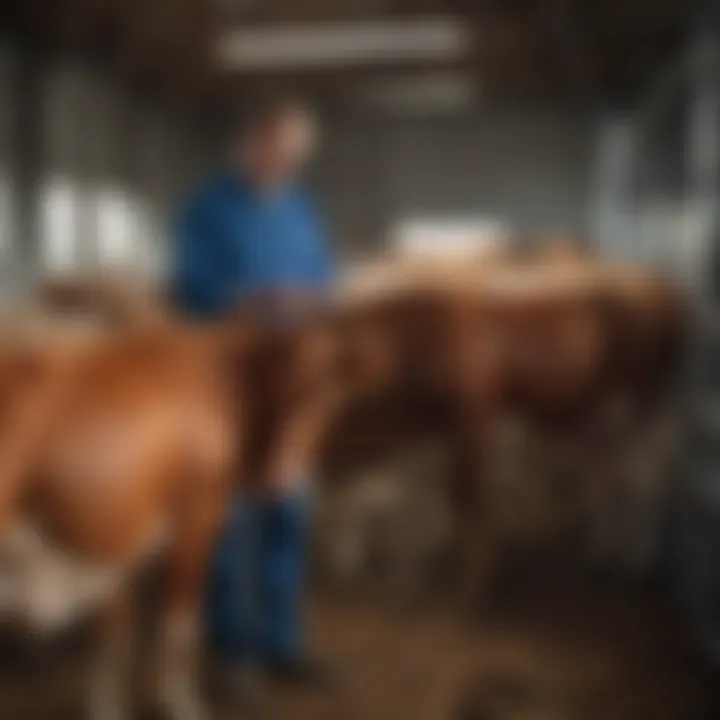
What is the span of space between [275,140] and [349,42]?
0.42 ft

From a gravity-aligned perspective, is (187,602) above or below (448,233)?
below

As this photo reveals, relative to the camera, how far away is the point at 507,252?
1.27m

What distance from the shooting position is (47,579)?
1144mm

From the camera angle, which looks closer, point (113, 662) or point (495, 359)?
point (113, 662)

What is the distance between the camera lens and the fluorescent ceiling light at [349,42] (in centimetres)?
117

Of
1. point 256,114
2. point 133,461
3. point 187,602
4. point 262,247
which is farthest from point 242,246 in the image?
point 187,602

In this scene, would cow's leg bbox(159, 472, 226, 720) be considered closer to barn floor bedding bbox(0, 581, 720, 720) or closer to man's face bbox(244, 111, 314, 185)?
barn floor bedding bbox(0, 581, 720, 720)

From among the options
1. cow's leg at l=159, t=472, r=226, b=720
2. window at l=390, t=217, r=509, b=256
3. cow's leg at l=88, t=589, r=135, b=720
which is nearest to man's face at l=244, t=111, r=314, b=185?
window at l=390, t=217, r=509, b=256

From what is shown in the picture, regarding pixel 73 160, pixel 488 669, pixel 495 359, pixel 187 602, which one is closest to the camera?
pixel 73 160

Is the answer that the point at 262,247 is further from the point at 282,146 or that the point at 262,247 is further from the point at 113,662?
the point at 113,662

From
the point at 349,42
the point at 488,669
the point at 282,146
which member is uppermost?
the point at 349,42

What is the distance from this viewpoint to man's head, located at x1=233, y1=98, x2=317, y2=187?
1142 mm

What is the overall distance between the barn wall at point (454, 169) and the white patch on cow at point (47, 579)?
38 centimetres

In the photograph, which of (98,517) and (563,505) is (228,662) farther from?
(563,505)
